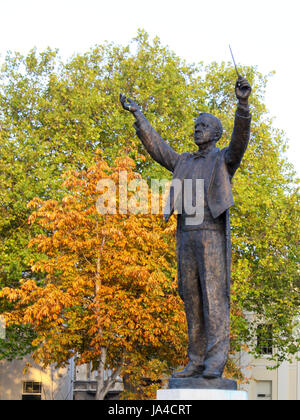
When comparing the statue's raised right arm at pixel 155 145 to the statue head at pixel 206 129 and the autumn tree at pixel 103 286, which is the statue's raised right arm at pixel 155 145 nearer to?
the statue head at pixel 206 129

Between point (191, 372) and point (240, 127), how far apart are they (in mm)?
2345

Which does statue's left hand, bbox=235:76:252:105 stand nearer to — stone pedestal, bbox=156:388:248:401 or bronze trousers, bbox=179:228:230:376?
bronze trousers, bbox=179:228:230:376

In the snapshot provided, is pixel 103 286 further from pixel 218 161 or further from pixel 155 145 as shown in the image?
pixel 218 161

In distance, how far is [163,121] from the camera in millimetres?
26781

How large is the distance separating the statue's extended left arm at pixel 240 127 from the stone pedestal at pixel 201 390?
2088 millimetres

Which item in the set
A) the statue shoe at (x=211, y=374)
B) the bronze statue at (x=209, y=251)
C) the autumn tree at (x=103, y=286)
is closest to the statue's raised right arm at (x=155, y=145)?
the bronze statue at (x=209, y=251)

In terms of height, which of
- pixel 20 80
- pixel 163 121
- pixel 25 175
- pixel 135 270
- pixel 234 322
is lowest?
pixel 234 322

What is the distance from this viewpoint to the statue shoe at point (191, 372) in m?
6.28

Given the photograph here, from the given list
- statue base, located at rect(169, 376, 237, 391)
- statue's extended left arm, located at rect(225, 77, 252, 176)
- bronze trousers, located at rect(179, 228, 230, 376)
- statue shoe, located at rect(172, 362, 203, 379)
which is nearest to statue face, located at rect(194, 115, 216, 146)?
statue's extended left arm, located at rect(225, 77, 252, 176)

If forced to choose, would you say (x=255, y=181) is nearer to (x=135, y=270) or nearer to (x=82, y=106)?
(x=82, y=106)

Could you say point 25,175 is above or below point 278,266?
above

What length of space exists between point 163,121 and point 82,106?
10.7ft

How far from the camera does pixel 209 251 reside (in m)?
6.52
